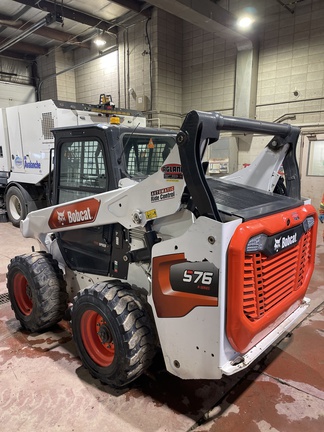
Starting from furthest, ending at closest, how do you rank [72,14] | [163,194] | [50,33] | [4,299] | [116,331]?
[50,33]
[72,14]
[4,299]
[116,331]
[163,194]

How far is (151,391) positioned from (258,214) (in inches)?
58.8

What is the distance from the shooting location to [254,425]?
1.96 m

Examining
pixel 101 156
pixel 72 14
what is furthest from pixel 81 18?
pixel 101 156

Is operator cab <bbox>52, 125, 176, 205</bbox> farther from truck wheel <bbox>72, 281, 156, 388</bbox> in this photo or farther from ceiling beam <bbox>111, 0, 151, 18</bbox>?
ceiling beam <bbox>111, 0, 151, 18</bbox>

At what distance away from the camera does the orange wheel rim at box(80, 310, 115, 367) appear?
2.34 meters

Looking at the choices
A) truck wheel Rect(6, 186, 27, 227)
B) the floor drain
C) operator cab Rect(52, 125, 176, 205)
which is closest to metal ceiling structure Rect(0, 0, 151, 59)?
truck wheel Rect(6, 186, 27, 227)

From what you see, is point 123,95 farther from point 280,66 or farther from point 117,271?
point 117,271

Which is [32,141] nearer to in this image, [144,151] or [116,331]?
[144,151]

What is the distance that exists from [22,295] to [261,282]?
242cm

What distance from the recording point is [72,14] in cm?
869

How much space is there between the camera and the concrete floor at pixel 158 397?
6.47 feet

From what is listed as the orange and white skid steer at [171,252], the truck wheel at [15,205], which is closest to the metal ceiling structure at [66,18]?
the truck wheel at [15,205]

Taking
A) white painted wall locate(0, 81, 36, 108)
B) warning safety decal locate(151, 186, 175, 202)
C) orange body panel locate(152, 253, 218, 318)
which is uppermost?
white painted wall locate(0, 81, 36, 108)

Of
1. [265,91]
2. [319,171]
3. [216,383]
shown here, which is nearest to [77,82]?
[265,91]
